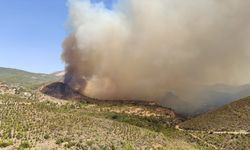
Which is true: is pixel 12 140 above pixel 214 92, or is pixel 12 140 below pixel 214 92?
below

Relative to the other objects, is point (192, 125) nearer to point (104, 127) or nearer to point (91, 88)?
point (104, 127)

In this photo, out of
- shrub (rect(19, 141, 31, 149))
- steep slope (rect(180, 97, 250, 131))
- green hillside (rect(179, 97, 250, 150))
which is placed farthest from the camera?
steep slope (rect(180, 97, 250, 131))

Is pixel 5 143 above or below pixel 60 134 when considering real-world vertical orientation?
below

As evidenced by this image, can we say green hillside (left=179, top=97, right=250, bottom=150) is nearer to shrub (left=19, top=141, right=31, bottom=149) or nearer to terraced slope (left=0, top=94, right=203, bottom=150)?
terraced slope (left=0, top=94, right=203, bottom=150)

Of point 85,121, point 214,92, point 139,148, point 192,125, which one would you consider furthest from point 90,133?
point 214,92

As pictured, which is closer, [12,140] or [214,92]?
[12,140]

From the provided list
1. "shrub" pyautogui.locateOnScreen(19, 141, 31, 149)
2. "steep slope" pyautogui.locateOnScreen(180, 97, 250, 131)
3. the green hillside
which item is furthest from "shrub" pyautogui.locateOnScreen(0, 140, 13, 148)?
"steep slope" pyautogui.locateOnScreen(180, 97, 250, 131)

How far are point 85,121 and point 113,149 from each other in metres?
16.6

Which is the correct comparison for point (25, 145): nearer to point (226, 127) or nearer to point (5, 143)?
point (5, 143)

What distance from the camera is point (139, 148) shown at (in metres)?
41.4

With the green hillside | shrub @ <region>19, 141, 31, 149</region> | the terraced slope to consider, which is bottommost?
shrub @ <region>19, 141, 31, 149</region>

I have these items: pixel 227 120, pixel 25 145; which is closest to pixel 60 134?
pixel 25 145

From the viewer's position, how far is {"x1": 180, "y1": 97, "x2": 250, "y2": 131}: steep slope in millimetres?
74688

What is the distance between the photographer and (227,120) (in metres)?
77.9
